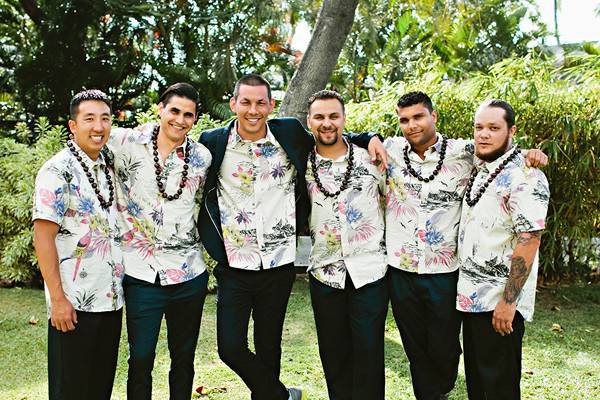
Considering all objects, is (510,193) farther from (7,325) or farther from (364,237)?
(7,325)

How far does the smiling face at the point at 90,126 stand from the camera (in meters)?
3.19

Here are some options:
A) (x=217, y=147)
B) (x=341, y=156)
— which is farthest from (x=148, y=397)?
(x=341, y=156)

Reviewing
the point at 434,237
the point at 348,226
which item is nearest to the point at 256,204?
the point at 348,226

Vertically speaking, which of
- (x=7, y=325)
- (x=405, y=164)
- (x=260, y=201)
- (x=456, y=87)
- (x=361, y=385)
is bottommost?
(x=7, y=325)

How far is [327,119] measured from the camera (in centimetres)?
361

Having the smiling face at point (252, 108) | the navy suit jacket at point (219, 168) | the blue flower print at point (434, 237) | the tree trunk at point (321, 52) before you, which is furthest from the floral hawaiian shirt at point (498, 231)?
the tree trunk at point (321, 52)

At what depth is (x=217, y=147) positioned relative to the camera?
12.1 ft

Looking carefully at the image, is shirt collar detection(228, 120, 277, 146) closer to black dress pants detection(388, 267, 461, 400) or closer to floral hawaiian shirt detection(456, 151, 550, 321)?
black dress pants detection(388, 267, 461, 400)

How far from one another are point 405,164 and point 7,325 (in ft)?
14.7

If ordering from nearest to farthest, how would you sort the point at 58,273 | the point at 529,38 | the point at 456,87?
1. the point at 58,273
2. the point at 456,87
3. the point at 529,38

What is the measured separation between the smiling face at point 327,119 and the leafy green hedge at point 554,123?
11.2 ft

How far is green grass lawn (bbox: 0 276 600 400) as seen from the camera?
4.43m

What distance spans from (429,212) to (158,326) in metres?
1.73

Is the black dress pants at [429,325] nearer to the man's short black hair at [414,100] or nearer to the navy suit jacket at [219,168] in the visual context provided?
the navy suit jacket at [219,168]
